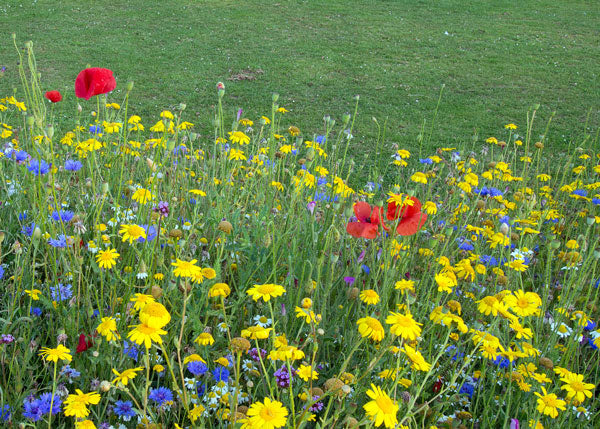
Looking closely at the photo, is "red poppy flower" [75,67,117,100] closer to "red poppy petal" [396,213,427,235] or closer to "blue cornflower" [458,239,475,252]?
"red poppy petal" [396,213,427,235]

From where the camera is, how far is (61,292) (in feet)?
5.58

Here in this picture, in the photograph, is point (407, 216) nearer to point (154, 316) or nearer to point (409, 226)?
point (409, 226)

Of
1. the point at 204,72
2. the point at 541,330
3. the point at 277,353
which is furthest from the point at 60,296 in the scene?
the point at 204,72

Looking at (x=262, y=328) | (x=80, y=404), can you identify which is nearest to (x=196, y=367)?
(x=262, y=328)

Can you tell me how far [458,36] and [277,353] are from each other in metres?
9.77

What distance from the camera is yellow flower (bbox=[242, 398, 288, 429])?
37.7 inches

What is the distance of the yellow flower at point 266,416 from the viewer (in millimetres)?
958

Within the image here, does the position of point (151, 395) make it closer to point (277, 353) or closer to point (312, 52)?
point (277, 353)

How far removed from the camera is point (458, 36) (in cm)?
983

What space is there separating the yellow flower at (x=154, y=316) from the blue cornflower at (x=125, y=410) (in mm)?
387

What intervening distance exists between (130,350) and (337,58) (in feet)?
23.7

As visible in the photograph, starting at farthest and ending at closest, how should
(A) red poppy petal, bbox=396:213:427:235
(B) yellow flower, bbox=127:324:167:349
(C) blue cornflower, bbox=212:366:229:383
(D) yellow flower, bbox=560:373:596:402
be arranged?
(A) red poppy petal, bbox=396:213:427:235 < (C) blue cornflower, bbox=212:366:229:383 < (D) yellow flower, bbox=560:373:596:402 < (B) yellow flower, bbox=127:324:167:349

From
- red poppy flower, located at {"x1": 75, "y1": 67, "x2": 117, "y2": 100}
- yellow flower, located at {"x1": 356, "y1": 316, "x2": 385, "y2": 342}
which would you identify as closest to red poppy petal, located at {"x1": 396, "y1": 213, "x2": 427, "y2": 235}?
yellow flower, located at {"x1": 356, "y1": 316, "x2": 385, "y2": 342}

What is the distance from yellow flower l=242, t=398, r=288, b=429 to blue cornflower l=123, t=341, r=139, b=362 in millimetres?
570
